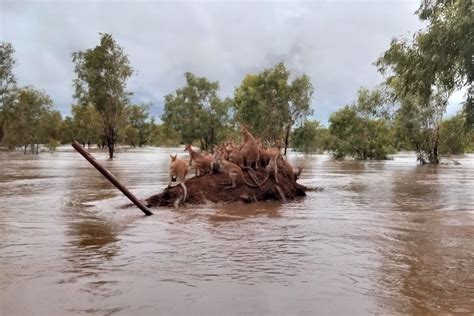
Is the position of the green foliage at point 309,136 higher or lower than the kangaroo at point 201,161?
higher

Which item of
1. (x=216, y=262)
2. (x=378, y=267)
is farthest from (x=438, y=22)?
(x=216, y=262)

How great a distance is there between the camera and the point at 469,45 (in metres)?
13.9

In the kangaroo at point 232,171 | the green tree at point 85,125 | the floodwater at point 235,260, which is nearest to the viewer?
the floodwater at point 235,260

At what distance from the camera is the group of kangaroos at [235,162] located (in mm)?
15141

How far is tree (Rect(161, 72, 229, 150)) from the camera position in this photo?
6631cm

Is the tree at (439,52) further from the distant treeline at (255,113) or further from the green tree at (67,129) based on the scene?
the green tree at (67,129)

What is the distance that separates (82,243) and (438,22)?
43.7 feet

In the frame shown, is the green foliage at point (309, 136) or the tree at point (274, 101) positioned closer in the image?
the tree at point (274, 101)

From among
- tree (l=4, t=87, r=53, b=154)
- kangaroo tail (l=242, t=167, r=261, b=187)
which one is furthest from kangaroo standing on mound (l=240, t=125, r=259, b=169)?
tree (l=4, t=87, r=53, b=154)

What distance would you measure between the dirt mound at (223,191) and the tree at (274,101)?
40.7 meters

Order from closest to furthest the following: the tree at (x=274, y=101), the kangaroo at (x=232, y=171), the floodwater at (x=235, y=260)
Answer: the floodwater at (x=235, y=260) < the kangaroo at (x=232, y=171) < the tree at (x=274, y=101)

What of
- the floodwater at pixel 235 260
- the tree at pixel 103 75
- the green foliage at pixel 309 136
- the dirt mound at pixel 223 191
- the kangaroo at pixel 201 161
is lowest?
the floodwater at pixel 235 260

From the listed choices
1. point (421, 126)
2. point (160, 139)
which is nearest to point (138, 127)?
point (160, 139)

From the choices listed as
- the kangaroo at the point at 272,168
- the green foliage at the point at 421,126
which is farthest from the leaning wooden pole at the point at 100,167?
the green foliage at the point at 421,126
